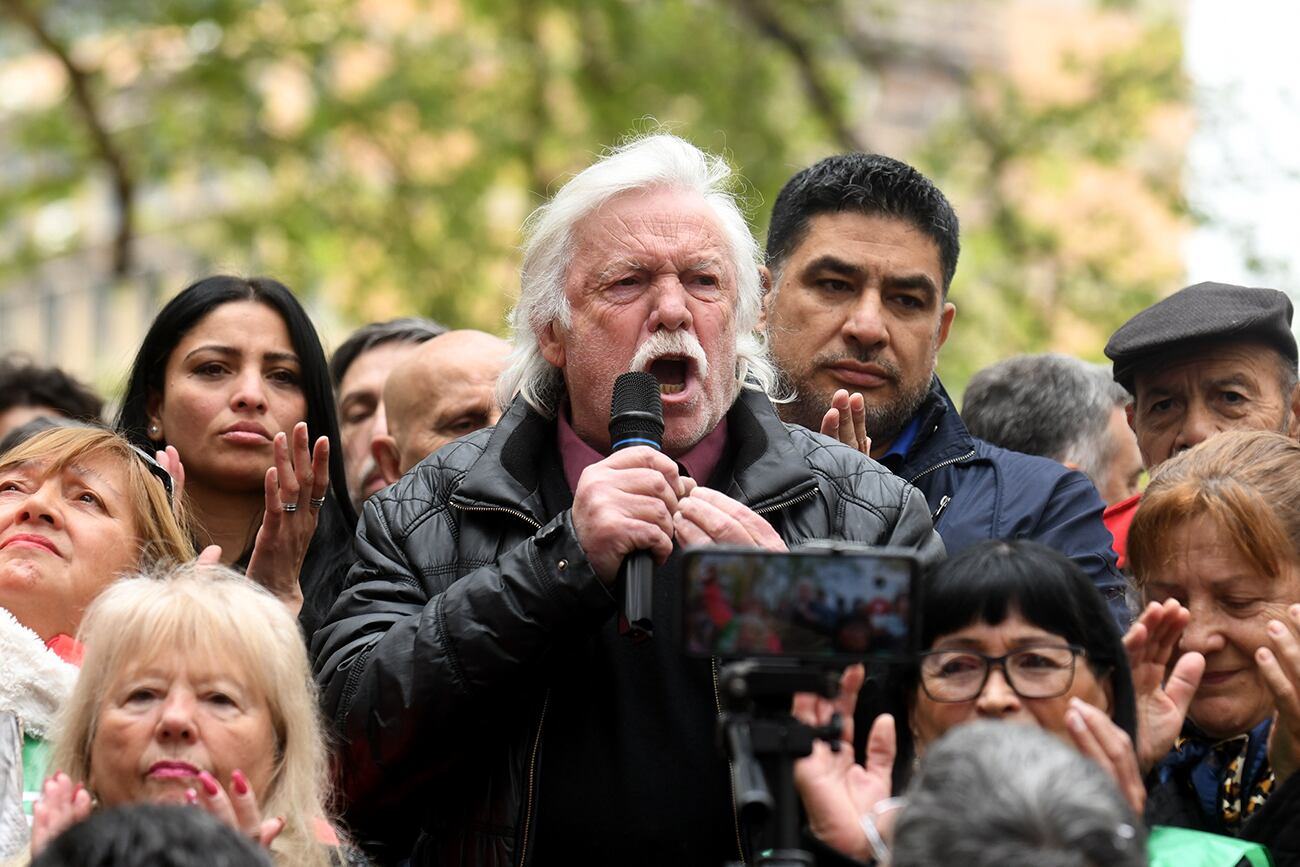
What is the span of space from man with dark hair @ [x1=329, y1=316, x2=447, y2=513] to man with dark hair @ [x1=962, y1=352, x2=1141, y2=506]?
2.01 meters

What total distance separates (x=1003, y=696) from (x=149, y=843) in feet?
5.44

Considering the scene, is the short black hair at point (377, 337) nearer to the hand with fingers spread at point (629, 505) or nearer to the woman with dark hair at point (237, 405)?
the woman with dark hair at point (237, 405)

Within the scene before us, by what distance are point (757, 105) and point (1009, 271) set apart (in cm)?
241

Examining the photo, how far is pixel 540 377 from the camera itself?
4859 millimetres

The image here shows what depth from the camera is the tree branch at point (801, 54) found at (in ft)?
52.0

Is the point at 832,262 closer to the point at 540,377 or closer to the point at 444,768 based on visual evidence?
the point at 540,377

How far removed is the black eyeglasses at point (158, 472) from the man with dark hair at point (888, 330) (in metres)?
1.76

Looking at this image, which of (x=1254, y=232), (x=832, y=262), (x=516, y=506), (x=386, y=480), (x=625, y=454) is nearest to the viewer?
(x=625, y=454)

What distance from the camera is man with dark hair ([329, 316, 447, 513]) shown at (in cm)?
677

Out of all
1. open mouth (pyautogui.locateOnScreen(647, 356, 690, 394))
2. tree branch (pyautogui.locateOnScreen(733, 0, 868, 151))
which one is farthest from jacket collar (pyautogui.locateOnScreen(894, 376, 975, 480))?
tree branch (pyautogui.locateOnScreen(733, 0, 868, 151))

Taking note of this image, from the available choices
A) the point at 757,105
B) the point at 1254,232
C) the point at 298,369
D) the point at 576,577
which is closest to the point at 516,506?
the point at 576,577

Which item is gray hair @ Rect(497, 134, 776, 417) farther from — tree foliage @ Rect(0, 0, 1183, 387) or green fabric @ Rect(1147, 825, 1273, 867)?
tree foliage @ Rect(0, 0, 1183, 387)

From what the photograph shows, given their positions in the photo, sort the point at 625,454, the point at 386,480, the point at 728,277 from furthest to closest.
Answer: the point at 386,480 → the point at 728,277 → the point at 625,454

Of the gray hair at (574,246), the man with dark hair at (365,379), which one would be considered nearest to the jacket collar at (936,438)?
the gray hair at (574,246)
